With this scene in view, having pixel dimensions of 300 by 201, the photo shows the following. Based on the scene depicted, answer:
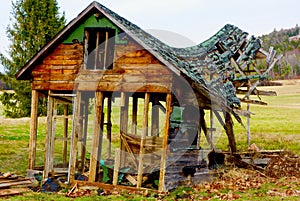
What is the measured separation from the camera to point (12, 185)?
1425 cm

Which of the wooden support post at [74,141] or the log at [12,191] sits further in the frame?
the wooden support post at [74,141]

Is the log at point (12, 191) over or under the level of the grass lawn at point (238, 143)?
under

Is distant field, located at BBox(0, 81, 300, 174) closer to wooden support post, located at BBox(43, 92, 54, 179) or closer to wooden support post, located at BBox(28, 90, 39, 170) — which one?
wooden support post, located at BBox(28, 90, 39, 170)

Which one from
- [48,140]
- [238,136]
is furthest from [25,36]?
[48,140]

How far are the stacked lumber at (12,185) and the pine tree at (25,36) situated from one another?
21.4 meters

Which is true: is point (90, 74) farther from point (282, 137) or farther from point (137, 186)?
point (282, 137)

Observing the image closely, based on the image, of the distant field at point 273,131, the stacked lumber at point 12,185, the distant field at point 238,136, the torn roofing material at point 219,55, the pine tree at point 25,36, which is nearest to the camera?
the stacked lumber at point 12,185

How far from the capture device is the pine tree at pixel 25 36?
36.2 metres

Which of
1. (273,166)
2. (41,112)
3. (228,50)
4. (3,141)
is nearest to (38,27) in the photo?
(41,112)

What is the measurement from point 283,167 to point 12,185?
1119 cm

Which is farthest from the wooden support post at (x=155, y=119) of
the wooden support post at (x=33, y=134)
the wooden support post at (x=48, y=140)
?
the wooden support post at (x=33, y=134)

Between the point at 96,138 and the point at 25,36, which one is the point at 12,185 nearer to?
the point at 96,138

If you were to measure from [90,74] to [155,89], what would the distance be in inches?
109

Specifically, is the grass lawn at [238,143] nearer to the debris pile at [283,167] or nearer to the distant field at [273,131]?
the distant field at [273,131]
